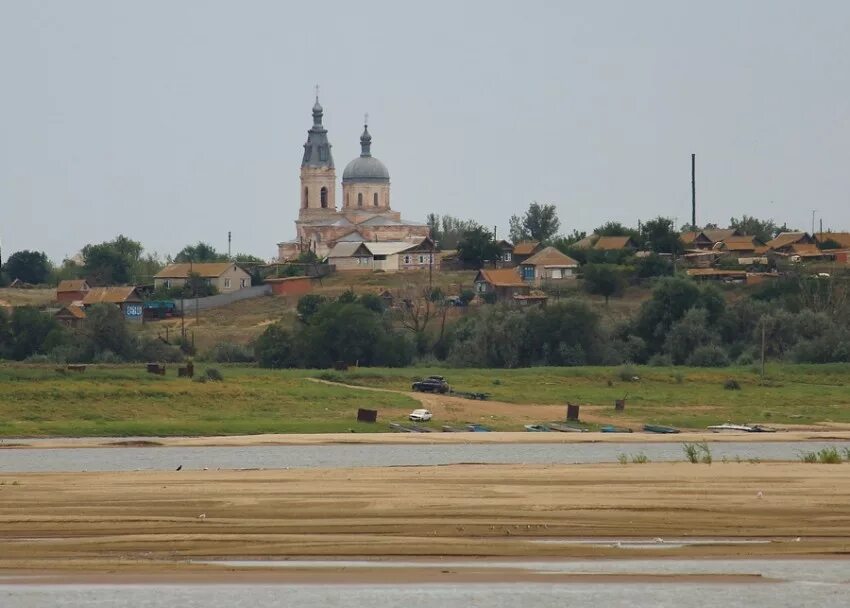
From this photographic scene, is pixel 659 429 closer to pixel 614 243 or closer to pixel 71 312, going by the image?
pixel 71 312

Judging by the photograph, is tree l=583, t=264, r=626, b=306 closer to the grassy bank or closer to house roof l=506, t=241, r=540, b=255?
house roof l=506, t=241, r=540, b=255

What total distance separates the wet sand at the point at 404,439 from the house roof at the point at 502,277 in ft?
160

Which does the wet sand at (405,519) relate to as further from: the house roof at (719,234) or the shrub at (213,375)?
the house roof at (719,234)

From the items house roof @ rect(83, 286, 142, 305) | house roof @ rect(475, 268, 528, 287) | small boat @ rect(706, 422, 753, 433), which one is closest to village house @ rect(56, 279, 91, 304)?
house roof @ rect(83, 286, 142, 305)

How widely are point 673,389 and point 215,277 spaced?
48.2 meters

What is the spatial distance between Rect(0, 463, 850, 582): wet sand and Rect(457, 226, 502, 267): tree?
8020 centimetres

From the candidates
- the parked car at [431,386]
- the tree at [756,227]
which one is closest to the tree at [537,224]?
the tree at [756,227]

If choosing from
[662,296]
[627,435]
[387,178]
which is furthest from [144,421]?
[387,178]

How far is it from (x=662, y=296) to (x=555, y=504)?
5204 centimetres

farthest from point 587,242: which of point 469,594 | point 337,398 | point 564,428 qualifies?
point 469,594

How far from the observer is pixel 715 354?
6912cm

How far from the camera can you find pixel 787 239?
114188mm

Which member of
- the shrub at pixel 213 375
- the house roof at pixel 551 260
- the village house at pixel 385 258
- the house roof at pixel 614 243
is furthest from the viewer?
the village house at pixel 385 258

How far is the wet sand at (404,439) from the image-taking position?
43.1m
